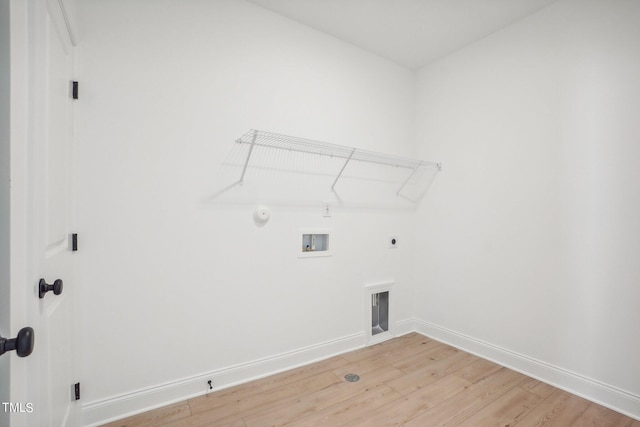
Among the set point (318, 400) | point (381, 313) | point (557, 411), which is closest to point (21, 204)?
point (318, 400)

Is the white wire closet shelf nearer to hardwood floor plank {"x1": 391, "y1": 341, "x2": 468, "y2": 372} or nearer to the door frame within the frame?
the door frame

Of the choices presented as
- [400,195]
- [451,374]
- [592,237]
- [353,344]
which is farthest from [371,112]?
[451,374]

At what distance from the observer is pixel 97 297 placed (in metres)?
1.57

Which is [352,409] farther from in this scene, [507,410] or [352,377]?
[507,410]

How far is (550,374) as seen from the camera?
2027 mm

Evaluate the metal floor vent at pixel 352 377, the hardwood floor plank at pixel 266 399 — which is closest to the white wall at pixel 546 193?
the metal floor vent at pixel 352 377

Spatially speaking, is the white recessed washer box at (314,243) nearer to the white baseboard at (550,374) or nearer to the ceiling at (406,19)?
the white baseboard at (550,374)

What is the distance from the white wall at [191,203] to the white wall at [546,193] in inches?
40.8

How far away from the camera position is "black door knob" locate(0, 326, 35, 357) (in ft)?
2.27

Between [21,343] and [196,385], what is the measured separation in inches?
53.1

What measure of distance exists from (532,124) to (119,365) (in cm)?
326

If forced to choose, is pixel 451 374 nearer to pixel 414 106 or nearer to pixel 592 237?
pixel 592 237

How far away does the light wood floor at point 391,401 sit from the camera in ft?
5.37

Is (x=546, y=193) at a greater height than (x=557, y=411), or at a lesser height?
greater
